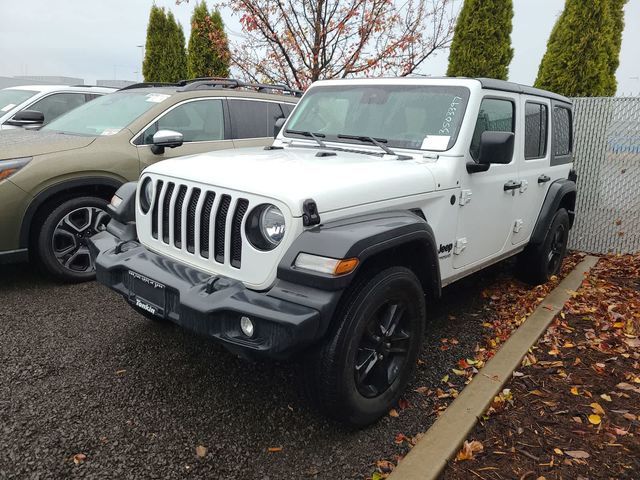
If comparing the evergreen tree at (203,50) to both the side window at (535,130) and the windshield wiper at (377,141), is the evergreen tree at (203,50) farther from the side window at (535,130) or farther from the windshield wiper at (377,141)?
the windshield wiper at (377,141)

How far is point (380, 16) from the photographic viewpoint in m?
8.00

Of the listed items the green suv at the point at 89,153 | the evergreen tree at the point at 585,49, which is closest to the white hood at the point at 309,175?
the green suv at the point at 89,153

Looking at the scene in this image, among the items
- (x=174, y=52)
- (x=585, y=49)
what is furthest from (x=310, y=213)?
(x=174, y=52)

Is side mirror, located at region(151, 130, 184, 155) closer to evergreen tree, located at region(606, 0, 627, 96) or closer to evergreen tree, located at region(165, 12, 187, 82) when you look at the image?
evergreen tree, located at region(606, 0, 627, 96)

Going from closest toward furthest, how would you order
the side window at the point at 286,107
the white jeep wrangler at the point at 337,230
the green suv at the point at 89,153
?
the white jeep wrangler at the point at 337,230, the green suv at the point at 89,153, the side window at the point at 286,107

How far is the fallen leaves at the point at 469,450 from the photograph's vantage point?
2.51m

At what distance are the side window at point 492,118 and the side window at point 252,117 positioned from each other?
2545 mm

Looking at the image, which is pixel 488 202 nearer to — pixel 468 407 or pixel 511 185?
pixel 511 185

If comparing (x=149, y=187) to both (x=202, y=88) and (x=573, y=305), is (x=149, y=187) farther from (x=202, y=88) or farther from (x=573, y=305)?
(x=573, y=305)

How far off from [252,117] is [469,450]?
4307mm

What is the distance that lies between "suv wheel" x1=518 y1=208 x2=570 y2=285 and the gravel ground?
1.31 meters

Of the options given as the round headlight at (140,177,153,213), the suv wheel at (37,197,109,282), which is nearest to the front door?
the suv wheel at (37,197,109,282)

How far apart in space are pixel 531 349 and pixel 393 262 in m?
1.55

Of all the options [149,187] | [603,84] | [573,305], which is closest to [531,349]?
[573,305]
